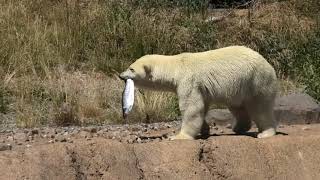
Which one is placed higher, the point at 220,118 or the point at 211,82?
the point at 211,82

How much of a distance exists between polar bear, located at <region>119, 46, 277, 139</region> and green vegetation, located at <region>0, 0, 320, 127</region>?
2601mm

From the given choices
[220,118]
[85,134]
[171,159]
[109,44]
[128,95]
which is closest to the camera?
[171,159]

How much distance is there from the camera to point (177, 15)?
1326 centimetres

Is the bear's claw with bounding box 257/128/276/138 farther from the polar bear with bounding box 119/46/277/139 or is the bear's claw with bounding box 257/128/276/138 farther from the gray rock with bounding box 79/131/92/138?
the gray rock with bounding box 79/131/92/138

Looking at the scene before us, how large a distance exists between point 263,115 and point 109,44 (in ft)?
19.6

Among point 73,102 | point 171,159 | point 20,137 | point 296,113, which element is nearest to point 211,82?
point 171,159

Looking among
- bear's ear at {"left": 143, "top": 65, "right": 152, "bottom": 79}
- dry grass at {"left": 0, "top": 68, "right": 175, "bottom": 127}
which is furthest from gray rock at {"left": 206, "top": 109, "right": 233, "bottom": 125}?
bear's ear at {"left": 143, "top": 65, "right": 152, "bottom": 79}

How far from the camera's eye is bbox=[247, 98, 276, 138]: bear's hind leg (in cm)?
618

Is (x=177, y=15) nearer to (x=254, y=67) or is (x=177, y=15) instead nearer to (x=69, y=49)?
(x=69, y=49)

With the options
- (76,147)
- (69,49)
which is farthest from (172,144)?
(69,49)

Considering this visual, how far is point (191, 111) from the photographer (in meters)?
5.90

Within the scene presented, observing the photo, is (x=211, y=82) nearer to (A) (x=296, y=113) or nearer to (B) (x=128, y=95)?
(B) (x=128, y=95)

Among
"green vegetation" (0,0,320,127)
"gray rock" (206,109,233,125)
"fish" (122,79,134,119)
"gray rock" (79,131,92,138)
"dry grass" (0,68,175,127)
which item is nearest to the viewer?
"fish" (122,79,134,119)

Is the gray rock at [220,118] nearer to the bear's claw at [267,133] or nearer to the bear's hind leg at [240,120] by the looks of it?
the bear's hind leg at [240,120]
